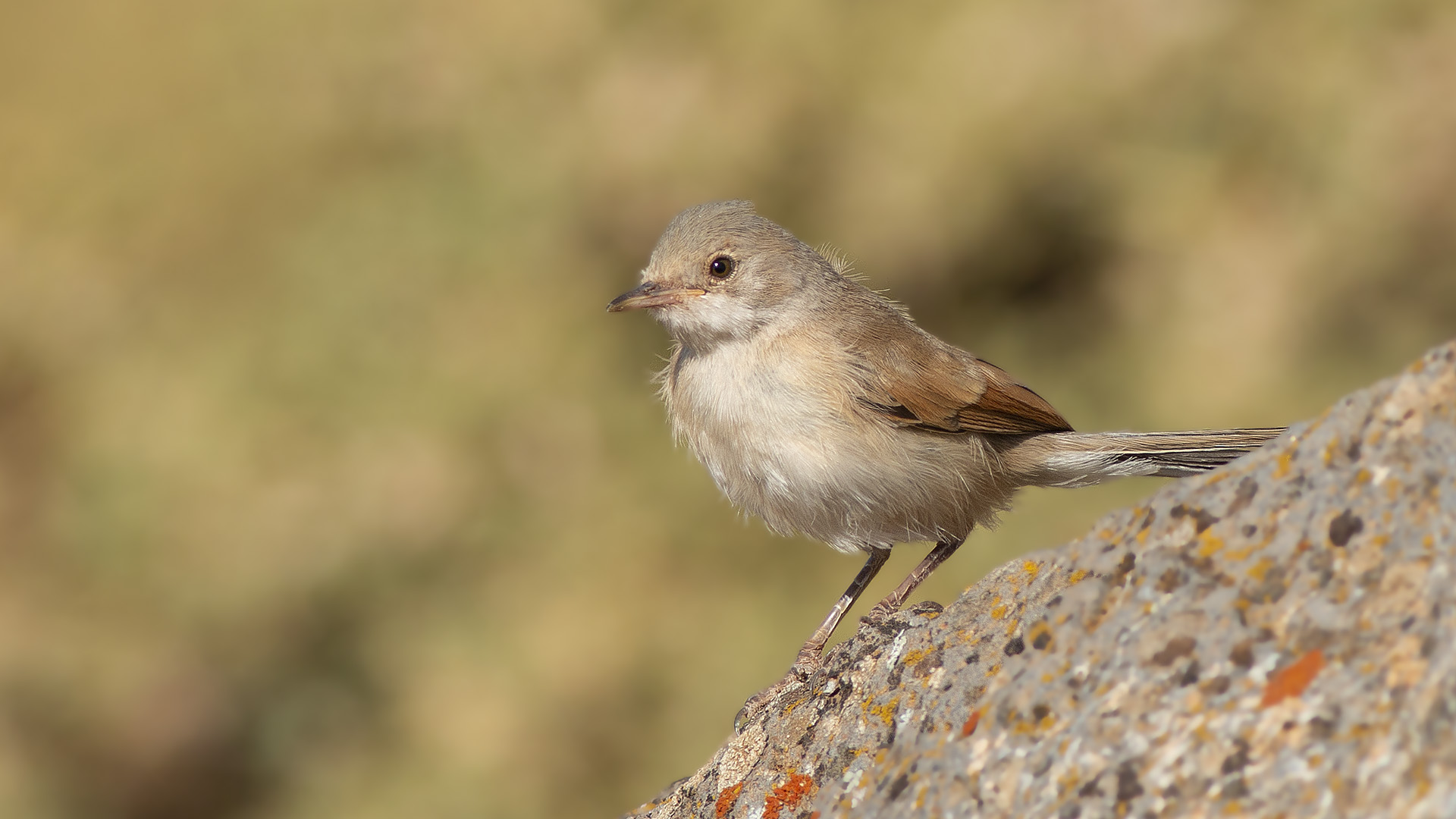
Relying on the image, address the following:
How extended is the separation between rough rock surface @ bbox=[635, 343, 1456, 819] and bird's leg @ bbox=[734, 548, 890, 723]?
1.29m

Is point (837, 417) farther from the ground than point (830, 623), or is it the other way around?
point (837, 417)

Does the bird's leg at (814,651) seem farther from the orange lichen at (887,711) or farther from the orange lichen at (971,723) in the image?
A: the orange lichen at (971,723)

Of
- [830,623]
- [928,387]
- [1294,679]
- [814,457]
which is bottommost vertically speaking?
[1294,679]

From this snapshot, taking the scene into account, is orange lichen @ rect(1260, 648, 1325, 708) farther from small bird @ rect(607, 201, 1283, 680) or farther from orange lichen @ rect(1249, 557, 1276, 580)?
small bird @ rect(607, 201, 1283, 680)

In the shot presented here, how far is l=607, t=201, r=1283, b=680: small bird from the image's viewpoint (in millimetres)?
4926

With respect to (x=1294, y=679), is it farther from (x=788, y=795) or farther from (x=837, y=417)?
(x=837, y=417)

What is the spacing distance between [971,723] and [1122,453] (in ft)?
8.01

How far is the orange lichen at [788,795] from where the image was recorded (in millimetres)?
3541

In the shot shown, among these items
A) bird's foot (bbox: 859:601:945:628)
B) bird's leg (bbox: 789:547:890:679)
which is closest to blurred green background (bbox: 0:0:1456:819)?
bird's leg (bbox: 789:547:890:679)

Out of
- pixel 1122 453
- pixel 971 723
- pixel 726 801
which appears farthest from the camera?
pixel 1122 453

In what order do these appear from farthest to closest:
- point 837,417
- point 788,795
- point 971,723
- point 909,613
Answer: point 837,417 → point 909,613 → point 788,795 → point 971,723

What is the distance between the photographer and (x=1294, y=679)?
8.16 ft

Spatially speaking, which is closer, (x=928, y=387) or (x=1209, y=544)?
(x=1209, y=544)

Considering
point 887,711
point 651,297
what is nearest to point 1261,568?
point 887,711
